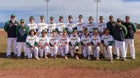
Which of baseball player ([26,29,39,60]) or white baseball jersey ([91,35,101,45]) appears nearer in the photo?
baseball player ([26,29,39,60])

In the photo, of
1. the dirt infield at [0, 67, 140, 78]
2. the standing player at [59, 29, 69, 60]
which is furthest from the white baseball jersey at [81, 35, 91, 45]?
the dirt infield at [0, 67, 140, 78]

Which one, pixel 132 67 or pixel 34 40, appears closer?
pixel 132 67

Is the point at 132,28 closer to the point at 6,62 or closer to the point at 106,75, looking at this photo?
the point at 106,75

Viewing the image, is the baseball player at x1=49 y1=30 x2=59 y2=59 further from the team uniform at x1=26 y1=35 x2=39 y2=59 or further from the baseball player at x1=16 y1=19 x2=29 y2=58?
the baseball player at x1=16 y1=19 x2=29 y2=58

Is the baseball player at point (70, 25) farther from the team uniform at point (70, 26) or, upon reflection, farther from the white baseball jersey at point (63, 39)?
the white baseball jersey at point (63, 39)

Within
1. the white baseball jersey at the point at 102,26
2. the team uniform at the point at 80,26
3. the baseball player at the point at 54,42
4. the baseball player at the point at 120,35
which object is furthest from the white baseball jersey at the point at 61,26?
the baseball player at the point at 120,35

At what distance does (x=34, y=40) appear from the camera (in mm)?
15945

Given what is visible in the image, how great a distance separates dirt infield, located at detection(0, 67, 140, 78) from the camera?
13445mm

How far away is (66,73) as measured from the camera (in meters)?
13.7

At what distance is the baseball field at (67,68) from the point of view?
44.5ft

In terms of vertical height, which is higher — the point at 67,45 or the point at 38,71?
the point at 67,45

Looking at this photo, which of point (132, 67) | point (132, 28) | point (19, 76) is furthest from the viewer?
point (132, 28)

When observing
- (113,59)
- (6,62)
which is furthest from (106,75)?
(6,62)

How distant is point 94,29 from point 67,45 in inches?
65.9
